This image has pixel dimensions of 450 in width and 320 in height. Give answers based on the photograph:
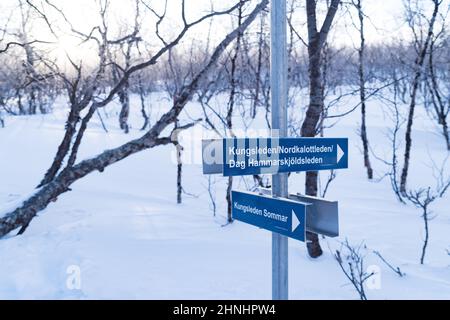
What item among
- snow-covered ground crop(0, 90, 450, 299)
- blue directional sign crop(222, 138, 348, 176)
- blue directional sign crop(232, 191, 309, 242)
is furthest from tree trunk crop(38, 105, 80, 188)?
blue directional sign crop(222, 138, 348, 176)

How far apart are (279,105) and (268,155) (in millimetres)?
276

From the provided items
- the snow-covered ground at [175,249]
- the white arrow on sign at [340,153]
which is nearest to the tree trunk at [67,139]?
the snow-covered ground at [175,249]

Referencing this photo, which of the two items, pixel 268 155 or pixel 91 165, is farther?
pixel 91 165

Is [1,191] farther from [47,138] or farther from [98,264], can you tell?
[47,138]

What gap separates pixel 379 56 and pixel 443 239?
123 ft

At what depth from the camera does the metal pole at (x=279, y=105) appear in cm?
216

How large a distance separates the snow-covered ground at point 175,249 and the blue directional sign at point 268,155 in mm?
1935

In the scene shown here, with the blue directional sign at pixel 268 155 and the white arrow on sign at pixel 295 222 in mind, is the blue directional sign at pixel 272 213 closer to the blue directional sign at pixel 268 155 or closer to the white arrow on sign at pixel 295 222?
the white arrow on sign at pixel 295 222

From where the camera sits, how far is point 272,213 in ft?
6.99

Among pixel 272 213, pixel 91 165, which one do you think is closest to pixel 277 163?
pixel 272 213

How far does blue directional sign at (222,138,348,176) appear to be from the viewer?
2115 mm

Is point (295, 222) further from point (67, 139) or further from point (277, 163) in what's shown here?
point (67, 139)

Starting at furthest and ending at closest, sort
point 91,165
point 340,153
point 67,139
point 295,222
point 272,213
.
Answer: point 67,139, point 91,165, point 340,153, point 272,213, point 295,222

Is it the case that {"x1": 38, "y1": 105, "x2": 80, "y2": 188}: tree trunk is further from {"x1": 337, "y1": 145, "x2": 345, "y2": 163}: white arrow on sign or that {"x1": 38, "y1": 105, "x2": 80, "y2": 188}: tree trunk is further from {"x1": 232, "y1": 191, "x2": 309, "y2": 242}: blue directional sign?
{"x1": 337, "y1": 145, "x2": 345, "y2": 163}: white arrow on sign
